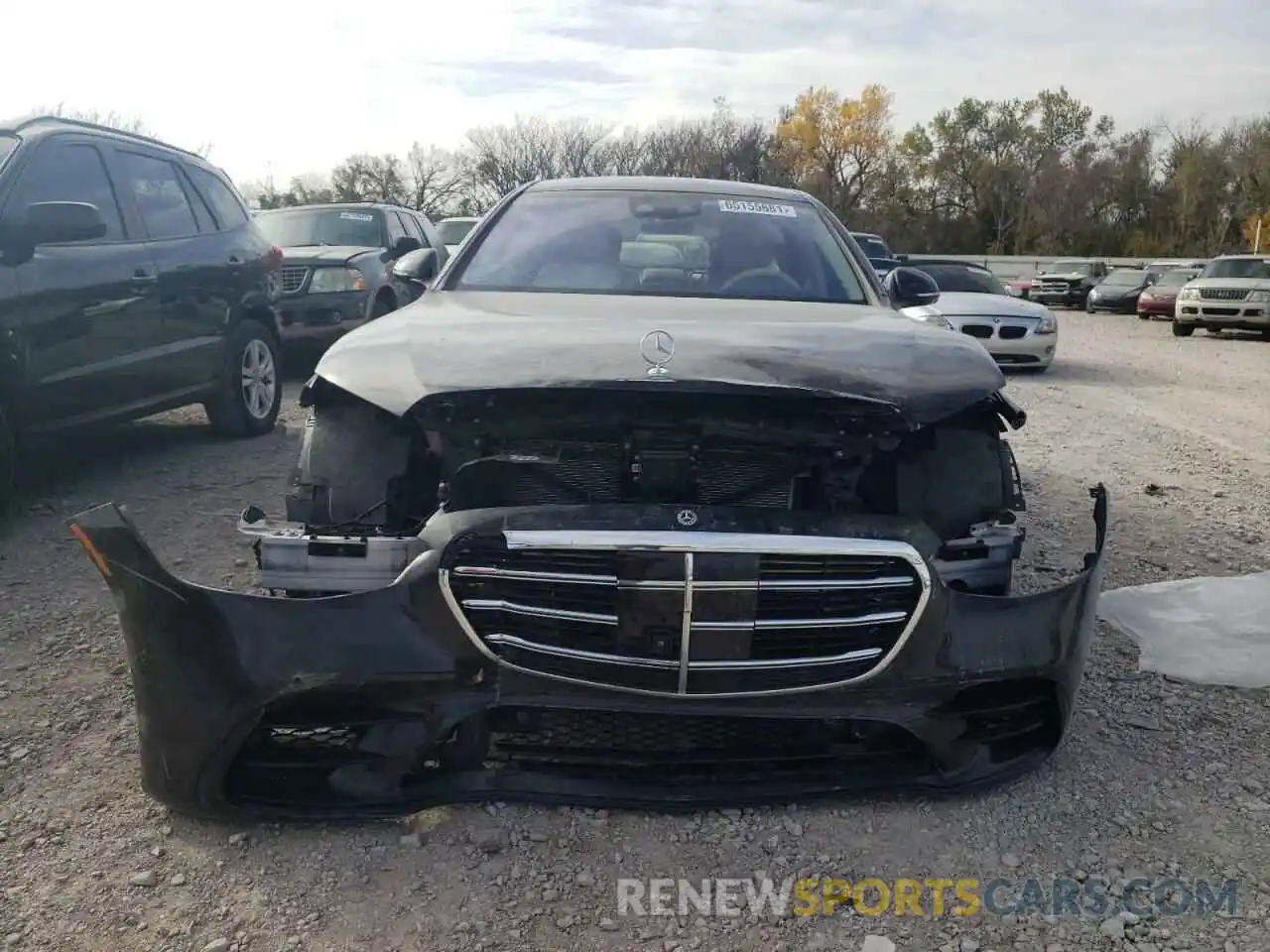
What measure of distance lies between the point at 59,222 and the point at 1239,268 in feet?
70.1

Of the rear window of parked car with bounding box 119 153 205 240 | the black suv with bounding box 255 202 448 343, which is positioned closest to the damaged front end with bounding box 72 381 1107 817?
the rear window of parked car with bounding box 119 153 205 240

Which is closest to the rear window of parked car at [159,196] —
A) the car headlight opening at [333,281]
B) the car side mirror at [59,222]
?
the car side mirror at [59,222]

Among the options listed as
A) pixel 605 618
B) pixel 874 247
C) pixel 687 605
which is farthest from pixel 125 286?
pixel 874 247

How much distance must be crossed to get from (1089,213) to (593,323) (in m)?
56.5

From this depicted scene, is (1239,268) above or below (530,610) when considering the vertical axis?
above

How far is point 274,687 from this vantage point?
6.93 ft

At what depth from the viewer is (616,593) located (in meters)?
2.08

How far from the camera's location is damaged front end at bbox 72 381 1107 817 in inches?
82.7

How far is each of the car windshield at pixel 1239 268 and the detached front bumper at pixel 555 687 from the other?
68.2 feet

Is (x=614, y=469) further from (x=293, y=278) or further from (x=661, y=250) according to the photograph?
(x=293, y=278)

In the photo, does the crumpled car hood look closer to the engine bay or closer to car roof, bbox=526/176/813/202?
the engine bay

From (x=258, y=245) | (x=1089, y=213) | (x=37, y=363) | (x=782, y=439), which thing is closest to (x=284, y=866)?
(x=782, y=439)

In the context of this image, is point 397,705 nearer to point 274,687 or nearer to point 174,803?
point 274,687

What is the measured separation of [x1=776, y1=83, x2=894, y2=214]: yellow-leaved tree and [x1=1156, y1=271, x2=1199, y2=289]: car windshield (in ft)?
111
